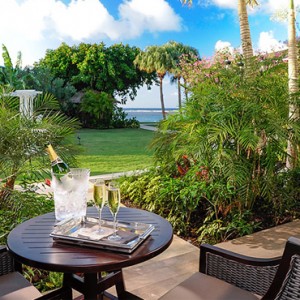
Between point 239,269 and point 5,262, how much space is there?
4.41ft

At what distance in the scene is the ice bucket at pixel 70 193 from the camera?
2.16 metres

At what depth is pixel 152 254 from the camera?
1808 millimetres

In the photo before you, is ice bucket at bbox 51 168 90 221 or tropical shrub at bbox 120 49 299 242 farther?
tropical shrub at bbox 120 49 299 242

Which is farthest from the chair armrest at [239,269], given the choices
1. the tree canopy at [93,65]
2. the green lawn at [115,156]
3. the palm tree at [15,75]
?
the tree canopy at [93,65]

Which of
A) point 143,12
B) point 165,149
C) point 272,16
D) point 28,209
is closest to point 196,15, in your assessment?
point 143,12

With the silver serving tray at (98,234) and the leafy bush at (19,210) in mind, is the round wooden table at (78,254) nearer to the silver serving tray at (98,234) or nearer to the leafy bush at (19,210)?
the silver serving tray at (98,234)

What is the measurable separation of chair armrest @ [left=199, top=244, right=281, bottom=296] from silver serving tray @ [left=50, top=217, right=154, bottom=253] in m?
0.41

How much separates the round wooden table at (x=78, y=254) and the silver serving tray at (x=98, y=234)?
26 millimetres

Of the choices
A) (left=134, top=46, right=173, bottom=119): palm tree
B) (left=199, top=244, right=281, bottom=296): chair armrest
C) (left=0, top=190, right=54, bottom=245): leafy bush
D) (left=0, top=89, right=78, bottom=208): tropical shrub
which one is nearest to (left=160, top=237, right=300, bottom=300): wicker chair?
(left=199, top=244, right=281, bottom=296): chair armrest

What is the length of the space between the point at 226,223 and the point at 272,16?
4720 mm

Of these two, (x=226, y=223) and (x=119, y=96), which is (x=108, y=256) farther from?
(x=119, y=96)

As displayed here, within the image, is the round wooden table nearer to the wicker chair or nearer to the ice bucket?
the ice bucket

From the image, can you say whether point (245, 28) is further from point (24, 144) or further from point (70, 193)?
point (70, 193)

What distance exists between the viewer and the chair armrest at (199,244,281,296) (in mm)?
1967
